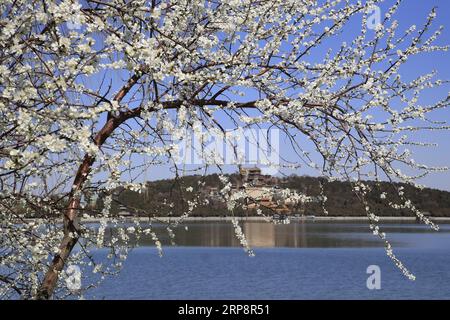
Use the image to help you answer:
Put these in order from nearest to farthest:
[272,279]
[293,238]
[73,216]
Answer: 1. [73,216]
2. [272,279]
3. [293,238]

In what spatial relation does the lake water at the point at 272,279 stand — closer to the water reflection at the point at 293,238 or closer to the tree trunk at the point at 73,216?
the water reflection at the point at 293,238

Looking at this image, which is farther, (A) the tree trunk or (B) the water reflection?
(B) the water reflection

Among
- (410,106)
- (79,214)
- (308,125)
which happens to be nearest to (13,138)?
(79,214)

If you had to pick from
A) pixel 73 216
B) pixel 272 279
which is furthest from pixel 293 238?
pixel 73 216

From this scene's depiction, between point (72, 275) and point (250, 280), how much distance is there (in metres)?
29.2

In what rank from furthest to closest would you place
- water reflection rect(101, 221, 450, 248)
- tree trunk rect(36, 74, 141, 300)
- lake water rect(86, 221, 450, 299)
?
water reflection rect(101, 221, 450, 248)
lake water rect(86, 221, 450, 299)
tree trunk rect(36, 74, 141, 300)

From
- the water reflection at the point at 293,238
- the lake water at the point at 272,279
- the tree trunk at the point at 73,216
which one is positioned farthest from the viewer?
the water reflection at the point at 293,238

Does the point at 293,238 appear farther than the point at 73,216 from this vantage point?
Yes

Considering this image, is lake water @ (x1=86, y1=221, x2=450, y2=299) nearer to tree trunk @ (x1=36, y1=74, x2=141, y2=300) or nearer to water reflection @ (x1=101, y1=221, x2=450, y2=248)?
water reflection @ (x1=101, y1=221, x2=450, y2=248)

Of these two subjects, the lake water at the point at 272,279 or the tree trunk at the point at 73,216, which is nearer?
the tree trunk at the point at 73,216

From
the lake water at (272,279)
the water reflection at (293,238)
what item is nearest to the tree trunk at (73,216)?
the lake water at (272,279)

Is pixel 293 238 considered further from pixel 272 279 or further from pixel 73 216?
pixel 73 216

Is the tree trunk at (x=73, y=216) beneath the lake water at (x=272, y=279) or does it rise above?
above

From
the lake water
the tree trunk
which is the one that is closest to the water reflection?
the lake water
